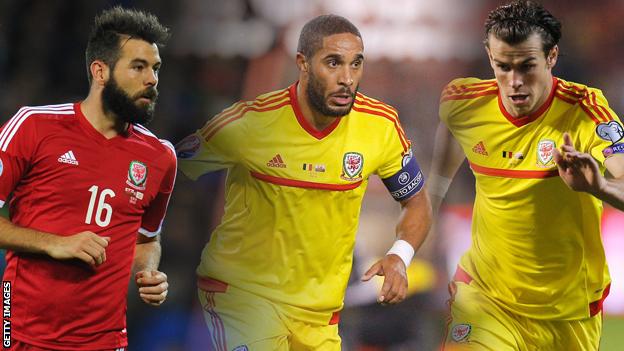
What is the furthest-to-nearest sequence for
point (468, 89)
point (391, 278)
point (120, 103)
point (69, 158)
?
point (468, 89) < point (391, 278) < point (120, 103) < point (69, 158)

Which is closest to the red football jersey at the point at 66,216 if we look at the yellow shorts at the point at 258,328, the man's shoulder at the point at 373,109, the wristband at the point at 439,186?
the yellow shorts at the point at 258,328

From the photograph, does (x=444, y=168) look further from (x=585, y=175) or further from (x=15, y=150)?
(x=15, y=150)

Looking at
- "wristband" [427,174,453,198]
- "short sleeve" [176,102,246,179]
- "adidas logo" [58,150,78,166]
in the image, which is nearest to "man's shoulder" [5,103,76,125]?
"adidas logo" [58,150,78,166]

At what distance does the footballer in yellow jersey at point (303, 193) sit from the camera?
4305 mm

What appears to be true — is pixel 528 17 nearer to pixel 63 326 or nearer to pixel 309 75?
pixel 309 75

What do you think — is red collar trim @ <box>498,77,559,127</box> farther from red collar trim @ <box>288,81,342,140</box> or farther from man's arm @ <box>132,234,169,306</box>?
man's arm @ <box>132,234,169,306</box>

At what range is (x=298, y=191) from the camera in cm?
433

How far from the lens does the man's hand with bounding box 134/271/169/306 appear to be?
3.73 metres

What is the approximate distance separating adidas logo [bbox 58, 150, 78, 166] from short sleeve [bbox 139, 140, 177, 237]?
0.44 m

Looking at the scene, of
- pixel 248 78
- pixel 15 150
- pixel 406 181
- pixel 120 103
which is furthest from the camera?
pixel 248 78

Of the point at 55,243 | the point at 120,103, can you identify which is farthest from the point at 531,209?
the point at 55,243

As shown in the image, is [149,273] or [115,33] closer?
[149,273]

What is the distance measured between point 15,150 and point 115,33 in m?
0.70

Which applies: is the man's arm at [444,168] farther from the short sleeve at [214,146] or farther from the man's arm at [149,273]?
the man's arm at [149,273]
